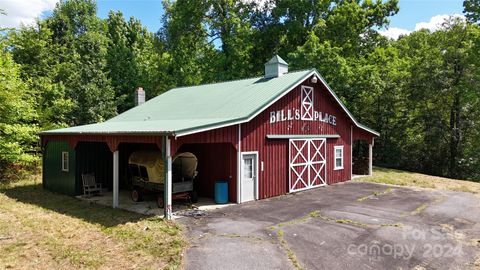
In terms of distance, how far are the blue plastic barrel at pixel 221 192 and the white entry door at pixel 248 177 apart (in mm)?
629

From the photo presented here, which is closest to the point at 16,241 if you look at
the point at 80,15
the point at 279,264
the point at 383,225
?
the point at 279,264

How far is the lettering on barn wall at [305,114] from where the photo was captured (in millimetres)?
15590

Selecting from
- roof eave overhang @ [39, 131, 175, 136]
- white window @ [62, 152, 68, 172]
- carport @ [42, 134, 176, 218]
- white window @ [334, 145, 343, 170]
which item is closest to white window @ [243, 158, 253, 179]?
carport @ [42, 134, 176, 218]

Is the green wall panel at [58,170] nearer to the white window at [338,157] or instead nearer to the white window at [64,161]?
the white window at [64,161]

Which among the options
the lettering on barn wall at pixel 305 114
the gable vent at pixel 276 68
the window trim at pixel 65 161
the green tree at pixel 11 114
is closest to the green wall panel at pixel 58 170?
the window trim at pixel 65 161

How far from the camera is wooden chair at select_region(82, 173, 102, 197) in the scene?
1552 centimetres

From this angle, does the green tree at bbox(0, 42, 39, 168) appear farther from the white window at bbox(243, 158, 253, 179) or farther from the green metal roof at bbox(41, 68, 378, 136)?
the white window at bbox(243, 158, 253, 179)

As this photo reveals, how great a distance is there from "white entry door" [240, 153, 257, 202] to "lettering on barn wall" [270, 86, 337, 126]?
6.74ft

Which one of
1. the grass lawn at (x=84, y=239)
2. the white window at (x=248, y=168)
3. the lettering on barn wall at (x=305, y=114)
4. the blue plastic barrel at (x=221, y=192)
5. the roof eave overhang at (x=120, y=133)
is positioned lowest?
the grass lawn at (x=84, y=239)

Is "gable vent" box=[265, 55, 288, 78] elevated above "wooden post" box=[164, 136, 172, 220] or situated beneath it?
elevated above

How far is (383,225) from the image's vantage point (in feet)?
34.2

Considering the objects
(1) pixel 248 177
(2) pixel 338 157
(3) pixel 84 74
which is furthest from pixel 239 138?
(3) pixel 84 74

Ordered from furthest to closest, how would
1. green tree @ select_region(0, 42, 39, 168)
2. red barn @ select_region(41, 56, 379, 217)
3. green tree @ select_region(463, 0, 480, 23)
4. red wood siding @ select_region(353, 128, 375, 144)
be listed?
green tree @ select_region(463, 0, 480, 23)
red wood siding @ select_region(353, 128, 375, 144)
green tree @ select_region(0, 42, 39, 168)
red barn @ select_region(41, 56, 379, 217)

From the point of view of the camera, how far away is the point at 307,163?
56.1 ft
